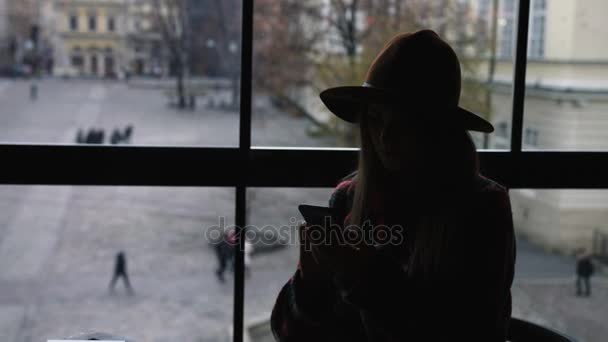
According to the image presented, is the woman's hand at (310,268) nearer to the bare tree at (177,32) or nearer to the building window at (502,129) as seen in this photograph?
the building window at (502,129)

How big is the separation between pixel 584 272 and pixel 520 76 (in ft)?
2.60

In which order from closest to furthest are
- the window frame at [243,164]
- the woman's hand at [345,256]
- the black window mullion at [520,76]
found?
the woman's hand at [345,256] → the window frame at [243,164] → the black window mullion at [520,76]

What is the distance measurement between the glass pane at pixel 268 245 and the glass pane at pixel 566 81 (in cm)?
62

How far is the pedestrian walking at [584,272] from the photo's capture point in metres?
1.90

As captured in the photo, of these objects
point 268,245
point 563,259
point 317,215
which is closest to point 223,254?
point 268,245

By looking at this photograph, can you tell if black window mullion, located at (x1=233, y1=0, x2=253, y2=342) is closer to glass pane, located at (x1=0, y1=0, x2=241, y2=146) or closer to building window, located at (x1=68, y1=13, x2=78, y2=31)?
glass pane, located at (x1=0, y1=0, x2=241, y2=146)

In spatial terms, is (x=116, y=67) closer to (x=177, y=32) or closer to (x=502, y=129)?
(x=177, y=32)

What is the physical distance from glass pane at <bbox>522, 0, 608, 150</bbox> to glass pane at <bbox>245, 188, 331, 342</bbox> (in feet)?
2.04

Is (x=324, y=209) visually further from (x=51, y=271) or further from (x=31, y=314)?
(x=51, y=271)

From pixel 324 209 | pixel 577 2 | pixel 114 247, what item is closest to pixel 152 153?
pixel 324 209

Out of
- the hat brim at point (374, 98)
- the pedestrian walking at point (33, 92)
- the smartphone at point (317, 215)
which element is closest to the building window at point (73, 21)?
the pedestrian walking at point (33, 92)

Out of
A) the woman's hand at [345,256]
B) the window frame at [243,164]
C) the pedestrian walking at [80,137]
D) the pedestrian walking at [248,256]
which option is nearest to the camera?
the woman's hand at [345,256]

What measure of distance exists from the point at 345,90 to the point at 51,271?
1.35 meters

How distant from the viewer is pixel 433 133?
1.01 meters
